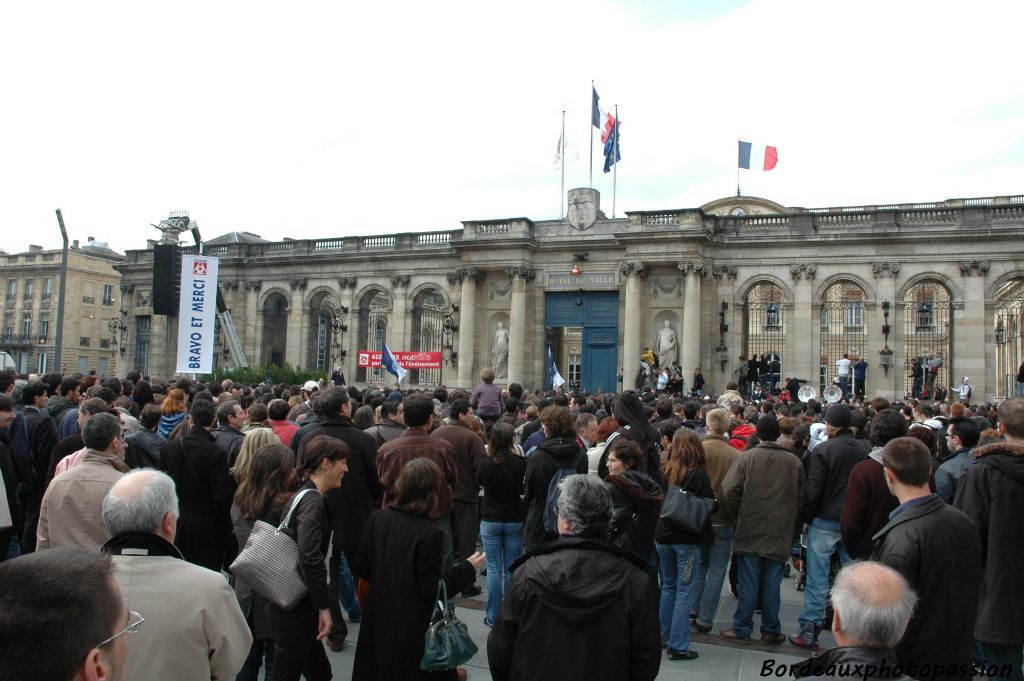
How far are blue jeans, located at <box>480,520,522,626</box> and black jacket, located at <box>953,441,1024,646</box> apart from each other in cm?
357

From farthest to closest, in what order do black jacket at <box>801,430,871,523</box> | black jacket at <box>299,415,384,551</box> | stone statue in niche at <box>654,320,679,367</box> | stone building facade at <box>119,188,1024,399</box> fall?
stone statue in niche at <box>654,320,679,367</box>, stone building facade at <box>119,188,1024,399</box>, black jacket at <box>801,430,871,523</box>, black jacket at <box>299,415,384,551</box>

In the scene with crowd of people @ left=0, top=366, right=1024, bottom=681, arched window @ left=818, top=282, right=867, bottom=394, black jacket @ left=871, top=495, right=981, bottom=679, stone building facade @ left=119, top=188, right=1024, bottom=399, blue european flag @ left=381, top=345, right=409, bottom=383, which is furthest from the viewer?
arched window @ left=818, top=282, right=867, bottom=394

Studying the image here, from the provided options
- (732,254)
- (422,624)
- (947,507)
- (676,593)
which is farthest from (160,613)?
(732,254)

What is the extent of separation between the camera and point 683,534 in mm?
6148

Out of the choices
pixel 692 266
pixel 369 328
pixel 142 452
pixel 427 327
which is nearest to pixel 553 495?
pixel 142 452

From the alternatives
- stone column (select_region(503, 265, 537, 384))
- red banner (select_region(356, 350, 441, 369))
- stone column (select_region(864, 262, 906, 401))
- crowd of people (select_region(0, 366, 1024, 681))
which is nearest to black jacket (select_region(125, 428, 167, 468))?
crowd of people (select_region(0, 366, 1024, 681))

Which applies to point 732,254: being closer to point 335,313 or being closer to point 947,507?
point 335,313

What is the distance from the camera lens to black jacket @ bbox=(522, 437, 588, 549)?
6180mm

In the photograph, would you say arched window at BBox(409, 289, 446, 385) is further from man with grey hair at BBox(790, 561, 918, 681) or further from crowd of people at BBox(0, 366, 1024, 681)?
man with grey hair at BBox(790, 561, 918, 681)

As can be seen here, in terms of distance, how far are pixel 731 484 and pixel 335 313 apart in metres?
27.4

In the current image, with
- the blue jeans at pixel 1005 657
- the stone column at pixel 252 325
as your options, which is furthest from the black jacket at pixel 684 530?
the stone column at pixel 252 325

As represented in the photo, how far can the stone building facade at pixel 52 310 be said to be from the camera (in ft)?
183

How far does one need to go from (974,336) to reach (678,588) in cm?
2213

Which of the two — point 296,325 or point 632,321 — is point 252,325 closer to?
point 296,325
